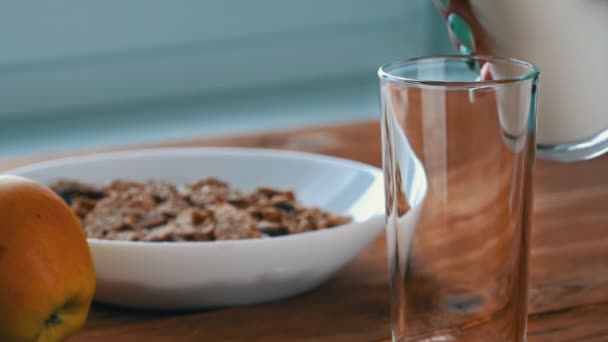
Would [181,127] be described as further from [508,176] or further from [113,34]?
[508,176]

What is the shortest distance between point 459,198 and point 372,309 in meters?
0.19

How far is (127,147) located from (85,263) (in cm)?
59

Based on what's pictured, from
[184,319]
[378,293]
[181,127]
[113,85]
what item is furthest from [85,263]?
[113,85]

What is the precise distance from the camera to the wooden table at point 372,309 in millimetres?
583

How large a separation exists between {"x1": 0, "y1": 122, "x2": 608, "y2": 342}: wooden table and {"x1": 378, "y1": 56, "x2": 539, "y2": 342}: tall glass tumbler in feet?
0.29

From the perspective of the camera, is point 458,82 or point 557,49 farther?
point 557,49

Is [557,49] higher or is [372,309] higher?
[557,49]

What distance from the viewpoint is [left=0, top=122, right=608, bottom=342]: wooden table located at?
583mm

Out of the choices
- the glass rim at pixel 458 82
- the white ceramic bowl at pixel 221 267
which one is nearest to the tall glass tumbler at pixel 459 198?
the glass rim at pixel 458 82

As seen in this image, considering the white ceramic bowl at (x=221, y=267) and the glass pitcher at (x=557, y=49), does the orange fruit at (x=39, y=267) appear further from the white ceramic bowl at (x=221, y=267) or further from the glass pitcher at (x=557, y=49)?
the glass pitcher at (x=557, y=49)

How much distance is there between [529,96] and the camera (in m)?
0.45

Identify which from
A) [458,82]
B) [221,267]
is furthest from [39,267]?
[458,82]

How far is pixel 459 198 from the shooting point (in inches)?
18.0

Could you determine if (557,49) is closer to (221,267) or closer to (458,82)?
(458,82)
